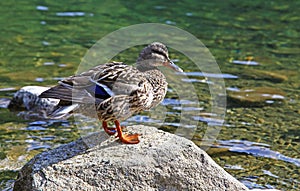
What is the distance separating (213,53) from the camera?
13.4 metres

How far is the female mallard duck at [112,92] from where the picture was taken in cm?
601

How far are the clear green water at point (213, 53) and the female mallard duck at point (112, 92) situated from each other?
1715mm

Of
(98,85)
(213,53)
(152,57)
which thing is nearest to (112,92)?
(98,85)

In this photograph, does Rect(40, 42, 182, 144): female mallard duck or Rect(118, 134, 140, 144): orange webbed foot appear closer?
Rect(40, 42, 182, 144): female mallard duck

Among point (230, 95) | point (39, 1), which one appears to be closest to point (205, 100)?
point (230, 95)

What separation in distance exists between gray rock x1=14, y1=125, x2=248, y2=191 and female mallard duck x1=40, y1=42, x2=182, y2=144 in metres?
0.27

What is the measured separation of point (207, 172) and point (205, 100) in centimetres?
464

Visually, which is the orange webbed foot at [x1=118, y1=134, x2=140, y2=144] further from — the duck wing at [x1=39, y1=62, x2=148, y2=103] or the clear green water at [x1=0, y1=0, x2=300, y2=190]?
the clear green water at [x1=0, y1=0, x2=300, y2=190]

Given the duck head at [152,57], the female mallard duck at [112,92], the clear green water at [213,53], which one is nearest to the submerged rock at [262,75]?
the clear green water at [213,53]

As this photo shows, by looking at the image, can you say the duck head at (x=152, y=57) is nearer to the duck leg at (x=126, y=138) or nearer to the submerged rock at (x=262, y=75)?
the duck leg at (x=126, y=138)

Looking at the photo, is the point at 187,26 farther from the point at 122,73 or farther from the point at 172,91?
the point at 122,73

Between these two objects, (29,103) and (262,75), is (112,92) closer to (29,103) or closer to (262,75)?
(29,103)

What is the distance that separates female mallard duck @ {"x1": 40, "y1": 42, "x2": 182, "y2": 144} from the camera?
19.7 feet

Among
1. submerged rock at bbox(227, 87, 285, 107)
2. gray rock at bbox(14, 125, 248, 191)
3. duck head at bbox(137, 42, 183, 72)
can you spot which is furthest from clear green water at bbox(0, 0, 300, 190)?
duck head at bbox(137, 42, 183, 72)
